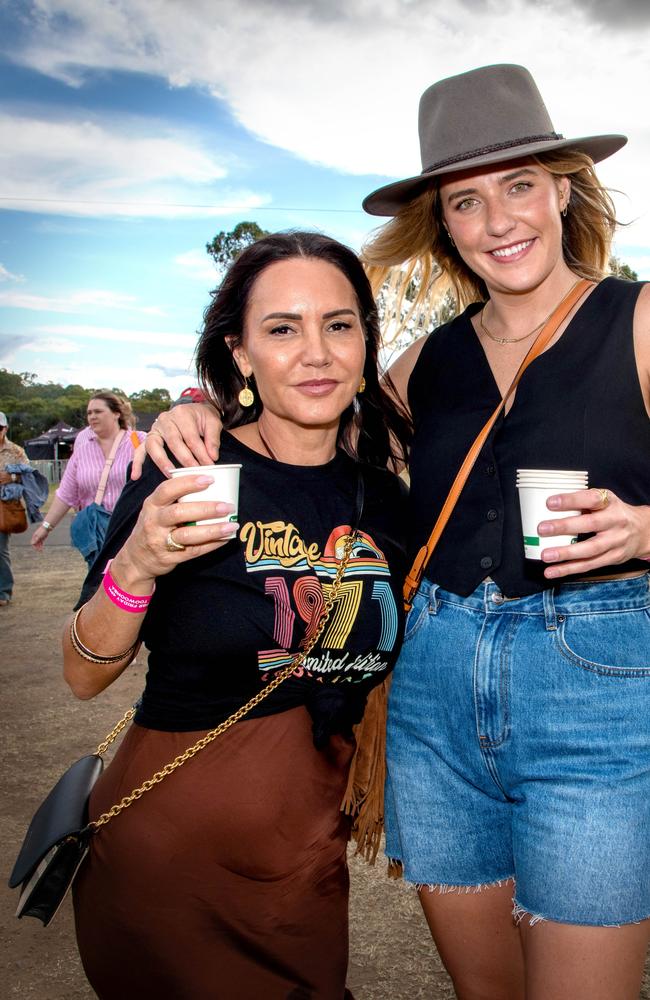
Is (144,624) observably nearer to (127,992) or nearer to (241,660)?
(241,660)

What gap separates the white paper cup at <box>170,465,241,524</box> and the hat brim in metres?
1.08

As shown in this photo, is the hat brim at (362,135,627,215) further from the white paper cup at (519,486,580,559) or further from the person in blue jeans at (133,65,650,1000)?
the white paper cup at (519,486,580,559)

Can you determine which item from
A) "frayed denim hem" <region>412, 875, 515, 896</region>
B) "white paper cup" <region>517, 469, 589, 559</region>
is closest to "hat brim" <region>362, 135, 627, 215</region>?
"white paper cup" <region>517, 469, 589, 559</region>

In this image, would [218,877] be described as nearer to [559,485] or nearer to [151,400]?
[559,485]

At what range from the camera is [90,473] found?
764cm

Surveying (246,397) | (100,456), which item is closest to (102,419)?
(100,456)

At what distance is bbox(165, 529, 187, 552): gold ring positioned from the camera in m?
1.81

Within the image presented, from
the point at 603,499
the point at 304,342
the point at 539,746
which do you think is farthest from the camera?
the point at 304,342

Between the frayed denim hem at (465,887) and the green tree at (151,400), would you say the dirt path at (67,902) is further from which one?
the green tree at (151,400)

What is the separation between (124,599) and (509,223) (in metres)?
1.39

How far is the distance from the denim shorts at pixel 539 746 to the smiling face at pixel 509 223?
85 cm

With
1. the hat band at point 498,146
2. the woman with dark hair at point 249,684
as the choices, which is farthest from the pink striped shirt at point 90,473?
the hat band at point 498,146

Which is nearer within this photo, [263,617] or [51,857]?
[51,857]

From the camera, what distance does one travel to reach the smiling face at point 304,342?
2.39m
